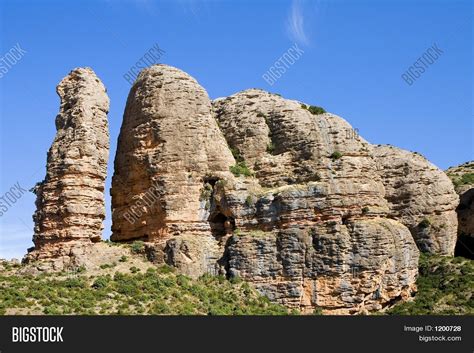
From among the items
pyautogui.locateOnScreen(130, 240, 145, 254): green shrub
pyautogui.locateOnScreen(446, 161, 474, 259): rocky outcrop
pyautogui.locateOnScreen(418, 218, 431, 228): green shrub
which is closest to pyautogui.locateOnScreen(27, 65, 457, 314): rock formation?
pyautogui.locateOnScreen(130, 240, 145, 254): green shrub

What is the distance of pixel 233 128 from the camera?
203 ft

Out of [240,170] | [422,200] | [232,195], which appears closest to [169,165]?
[232,195]

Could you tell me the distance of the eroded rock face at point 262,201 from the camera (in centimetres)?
5366

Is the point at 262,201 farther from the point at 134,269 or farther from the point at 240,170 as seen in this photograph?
the point at 134,269

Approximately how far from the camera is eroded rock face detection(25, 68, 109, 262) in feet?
169

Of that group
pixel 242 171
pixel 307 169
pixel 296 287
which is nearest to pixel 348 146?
pixel 307 169

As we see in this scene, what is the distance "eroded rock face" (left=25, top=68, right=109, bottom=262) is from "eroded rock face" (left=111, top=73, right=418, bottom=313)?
183 inches

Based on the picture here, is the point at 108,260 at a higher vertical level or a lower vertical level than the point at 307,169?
lower

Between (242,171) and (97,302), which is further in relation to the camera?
(242,171)

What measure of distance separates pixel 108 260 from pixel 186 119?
12.3 meters

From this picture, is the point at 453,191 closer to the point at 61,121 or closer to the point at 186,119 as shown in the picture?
the point at 186,119

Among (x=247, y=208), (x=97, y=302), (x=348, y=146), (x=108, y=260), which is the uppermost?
(x=348, y=146)

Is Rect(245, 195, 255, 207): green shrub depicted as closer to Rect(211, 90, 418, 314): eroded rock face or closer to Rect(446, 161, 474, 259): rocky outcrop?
Rect(211, 90, 418, 314): eroded rock face

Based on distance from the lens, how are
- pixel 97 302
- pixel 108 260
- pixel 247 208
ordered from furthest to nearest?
pixel 247 208
pixel 108 260
pixel 97 302
